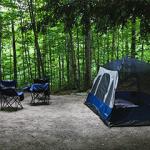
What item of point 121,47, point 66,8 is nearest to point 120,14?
point 66,8

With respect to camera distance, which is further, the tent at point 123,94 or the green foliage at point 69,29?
the tent at point 123,94

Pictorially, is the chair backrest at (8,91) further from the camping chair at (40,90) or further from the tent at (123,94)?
the tent at (123,94)

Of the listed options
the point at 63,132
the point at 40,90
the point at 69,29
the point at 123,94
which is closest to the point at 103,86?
the point at 123,94

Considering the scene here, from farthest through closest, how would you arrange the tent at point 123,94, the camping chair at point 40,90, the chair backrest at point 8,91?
the camping chair at point 40,90 < the chair backrest at point 8,91 < the tent at point 123,94

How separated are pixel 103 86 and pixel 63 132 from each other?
2.78m

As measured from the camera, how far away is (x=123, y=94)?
919cm

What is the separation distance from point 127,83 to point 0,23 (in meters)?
8.50

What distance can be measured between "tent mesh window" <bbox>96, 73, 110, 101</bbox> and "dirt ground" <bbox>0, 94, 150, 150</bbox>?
543 mm

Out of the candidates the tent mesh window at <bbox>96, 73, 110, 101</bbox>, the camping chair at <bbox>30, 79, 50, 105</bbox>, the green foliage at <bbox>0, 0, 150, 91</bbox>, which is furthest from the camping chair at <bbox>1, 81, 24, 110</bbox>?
the tent mesh window at <bbox>96, 73, 110, 101</bbox>

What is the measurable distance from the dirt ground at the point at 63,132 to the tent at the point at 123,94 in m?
0.31

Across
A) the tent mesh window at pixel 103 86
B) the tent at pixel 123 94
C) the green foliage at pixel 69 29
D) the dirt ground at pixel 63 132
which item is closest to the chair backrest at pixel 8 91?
the dirt ground at pixel 63 132

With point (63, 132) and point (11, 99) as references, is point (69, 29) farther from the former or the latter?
point (11, 99)

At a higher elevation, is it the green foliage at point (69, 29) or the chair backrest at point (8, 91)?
the green foliage at point (69, 29)

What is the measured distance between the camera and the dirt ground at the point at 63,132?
5.68 metres
